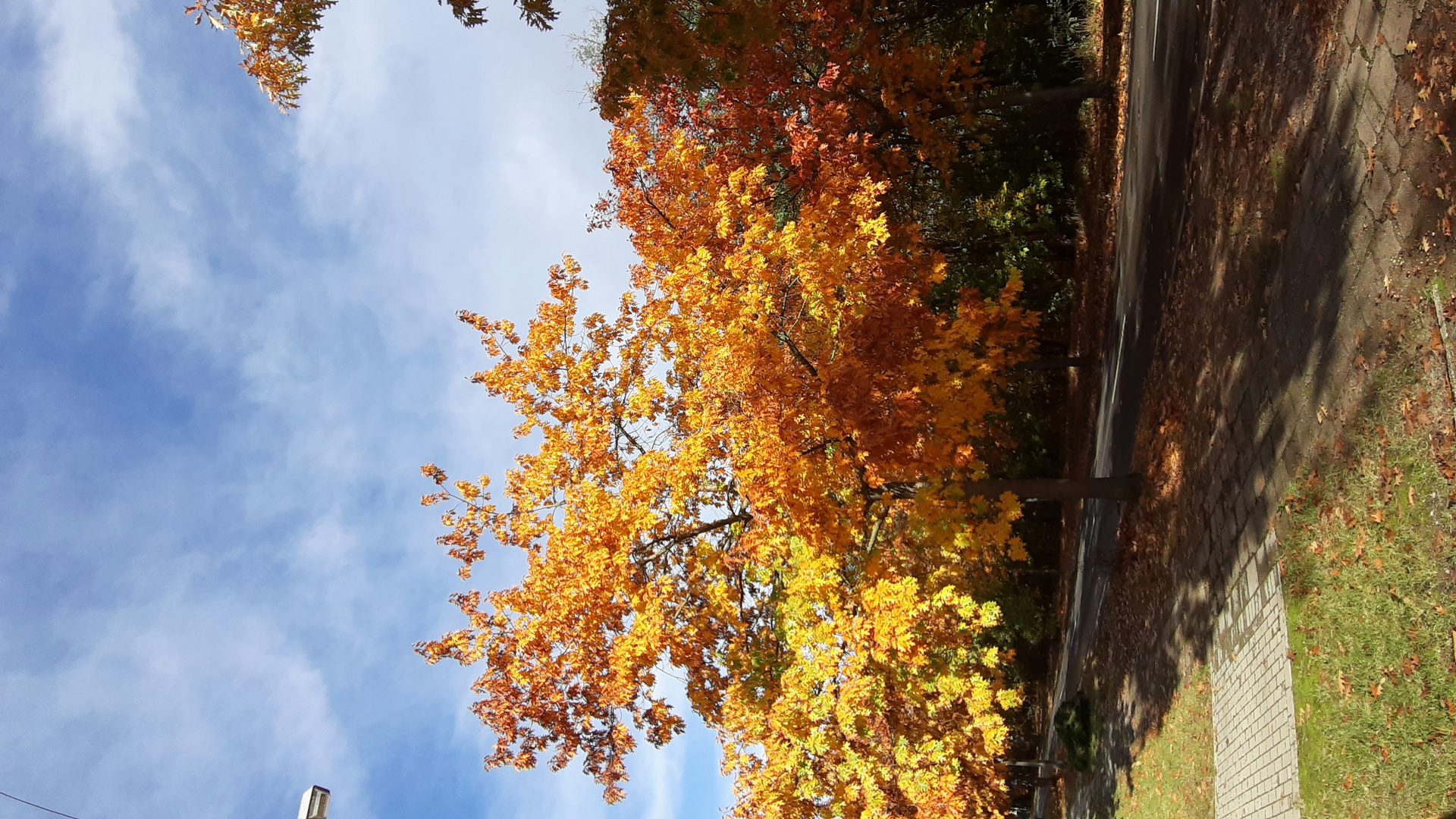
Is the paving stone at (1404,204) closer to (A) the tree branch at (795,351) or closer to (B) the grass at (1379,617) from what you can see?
(B) the grass at (1379,617)

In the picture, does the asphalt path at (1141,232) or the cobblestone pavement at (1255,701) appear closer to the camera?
the cobblestone pavement at (1255,701)

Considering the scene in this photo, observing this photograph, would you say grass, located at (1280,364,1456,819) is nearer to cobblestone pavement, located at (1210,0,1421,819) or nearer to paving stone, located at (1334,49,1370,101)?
cobblestone pavement, located at (1210,0,1421,819)

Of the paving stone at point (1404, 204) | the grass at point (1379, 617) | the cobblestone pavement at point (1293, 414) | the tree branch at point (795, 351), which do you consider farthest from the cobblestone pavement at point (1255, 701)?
the tree branch at point (795, 351)

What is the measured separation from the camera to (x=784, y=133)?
17562 millimetres

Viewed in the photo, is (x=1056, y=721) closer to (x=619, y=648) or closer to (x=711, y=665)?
(x=711, y=665)

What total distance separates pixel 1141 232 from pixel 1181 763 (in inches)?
321

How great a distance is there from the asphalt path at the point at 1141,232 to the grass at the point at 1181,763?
3.35 metres

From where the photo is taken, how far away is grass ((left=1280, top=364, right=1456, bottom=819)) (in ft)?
20.0

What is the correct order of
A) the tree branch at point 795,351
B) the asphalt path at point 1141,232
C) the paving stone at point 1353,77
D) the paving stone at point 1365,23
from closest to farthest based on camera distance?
the paving stone at point 1365,23
the paving stone at point 1353,77
the asphalt path at point 1141,232
the tree branch at point 795,351

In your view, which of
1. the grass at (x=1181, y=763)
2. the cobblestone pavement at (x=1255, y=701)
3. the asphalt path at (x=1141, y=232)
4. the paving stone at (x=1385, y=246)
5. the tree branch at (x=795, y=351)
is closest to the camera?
the paving stone at (x=1385, y=246)

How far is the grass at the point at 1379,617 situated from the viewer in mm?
6094

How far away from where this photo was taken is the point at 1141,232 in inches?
560

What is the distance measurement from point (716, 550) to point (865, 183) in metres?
6.64

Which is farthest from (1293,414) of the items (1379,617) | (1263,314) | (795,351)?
(795,351)
